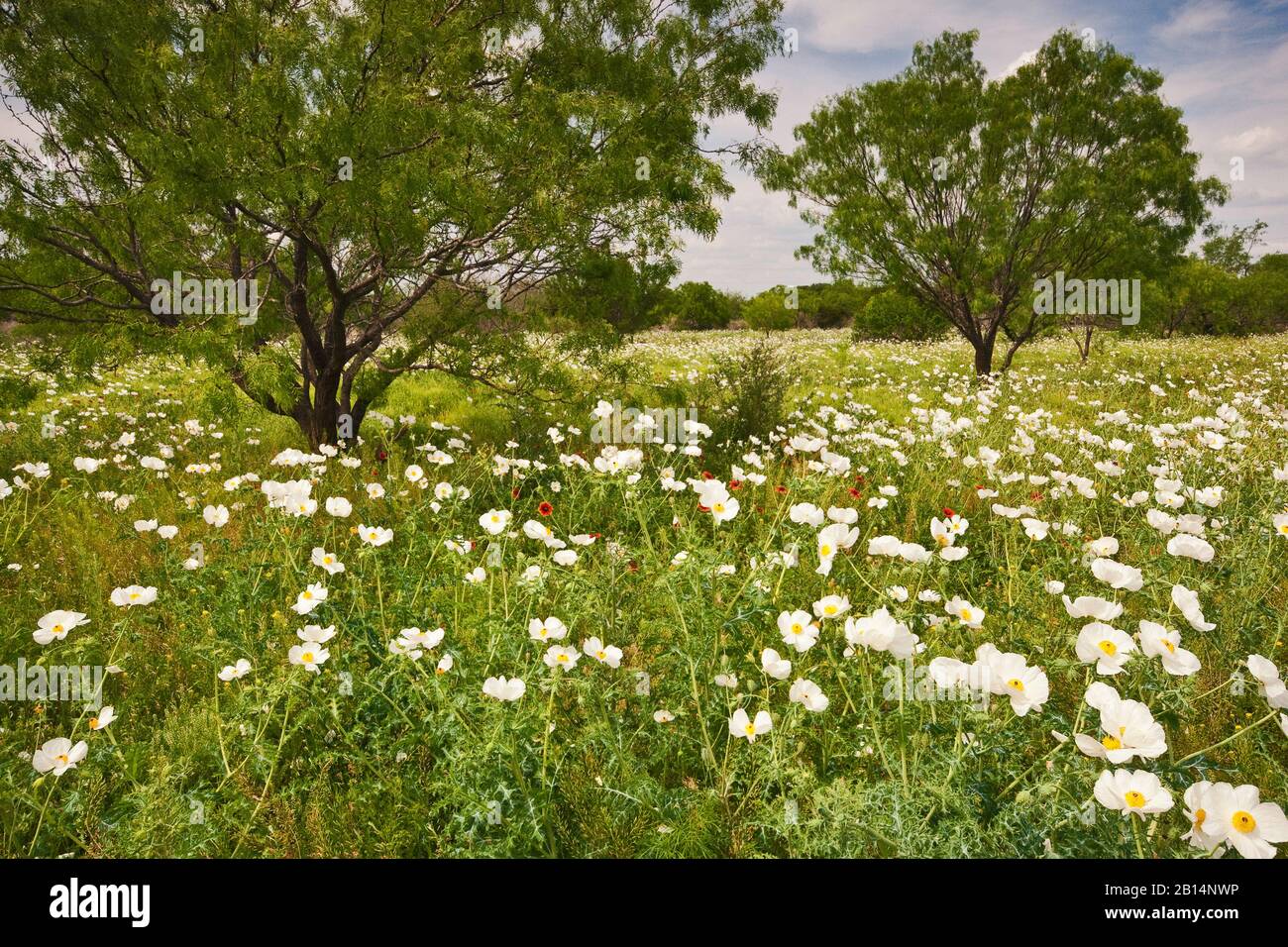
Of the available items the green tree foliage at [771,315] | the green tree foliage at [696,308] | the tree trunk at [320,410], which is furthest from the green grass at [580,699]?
the green tree foliage at [696,308]

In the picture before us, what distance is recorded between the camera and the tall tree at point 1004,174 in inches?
437

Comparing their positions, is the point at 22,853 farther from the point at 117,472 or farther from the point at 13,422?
the point at 13,422

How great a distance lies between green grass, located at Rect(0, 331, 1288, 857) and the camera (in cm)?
179

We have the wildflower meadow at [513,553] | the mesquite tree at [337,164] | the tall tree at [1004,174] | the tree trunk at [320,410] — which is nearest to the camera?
the wildflower meadow at [513,553]

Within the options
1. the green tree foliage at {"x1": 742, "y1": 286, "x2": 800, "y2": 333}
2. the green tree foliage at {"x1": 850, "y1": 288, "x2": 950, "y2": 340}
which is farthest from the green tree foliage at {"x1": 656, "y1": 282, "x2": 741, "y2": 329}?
the green tree foliage at {"x1": 850, "y1": 288, "x2": 950, "y2": 340}

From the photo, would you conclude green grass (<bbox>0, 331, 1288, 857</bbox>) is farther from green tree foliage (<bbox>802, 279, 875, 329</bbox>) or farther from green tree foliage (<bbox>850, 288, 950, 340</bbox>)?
green tree foliage (<bbox>802, 279, 875, 329</bbox>)

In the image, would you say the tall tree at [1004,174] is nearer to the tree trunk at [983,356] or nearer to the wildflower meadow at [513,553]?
the tree trunk at [983,356]

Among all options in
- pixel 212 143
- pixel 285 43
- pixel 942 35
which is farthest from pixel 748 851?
pixel 942 35

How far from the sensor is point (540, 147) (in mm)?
5000

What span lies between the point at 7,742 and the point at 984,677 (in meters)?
3.42

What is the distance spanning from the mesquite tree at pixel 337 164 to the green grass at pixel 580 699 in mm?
1345

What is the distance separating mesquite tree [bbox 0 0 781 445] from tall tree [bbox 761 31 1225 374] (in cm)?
754

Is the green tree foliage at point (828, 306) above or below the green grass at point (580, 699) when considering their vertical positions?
above


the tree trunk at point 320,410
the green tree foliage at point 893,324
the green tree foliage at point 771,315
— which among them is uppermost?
the green tree foliage at point 771,315
